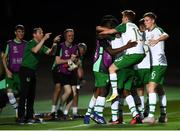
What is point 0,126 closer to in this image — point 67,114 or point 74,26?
point 67,114

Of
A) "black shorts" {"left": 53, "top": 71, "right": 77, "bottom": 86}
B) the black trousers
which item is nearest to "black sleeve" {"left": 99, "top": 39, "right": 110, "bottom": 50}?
the black trousers

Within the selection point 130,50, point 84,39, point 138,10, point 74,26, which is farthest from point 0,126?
point 138,10

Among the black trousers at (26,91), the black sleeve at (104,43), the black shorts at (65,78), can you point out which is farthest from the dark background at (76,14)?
the black sleeve at (104,43)

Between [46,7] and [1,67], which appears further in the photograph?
[46,7]

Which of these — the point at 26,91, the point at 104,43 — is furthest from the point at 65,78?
the point at 104,43

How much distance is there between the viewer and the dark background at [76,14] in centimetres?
4801

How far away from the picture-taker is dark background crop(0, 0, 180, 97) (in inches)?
1890

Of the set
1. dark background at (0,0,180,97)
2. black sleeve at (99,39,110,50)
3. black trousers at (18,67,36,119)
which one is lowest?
black trousers at (18,67,36,119)

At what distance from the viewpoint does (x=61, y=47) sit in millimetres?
17375

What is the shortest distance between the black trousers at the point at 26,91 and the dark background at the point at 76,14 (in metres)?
27.3

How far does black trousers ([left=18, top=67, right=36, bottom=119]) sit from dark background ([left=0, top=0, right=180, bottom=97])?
27.3 m

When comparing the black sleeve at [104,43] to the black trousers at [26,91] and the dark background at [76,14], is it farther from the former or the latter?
the dark background at [76,14]

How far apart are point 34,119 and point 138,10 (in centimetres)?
3921

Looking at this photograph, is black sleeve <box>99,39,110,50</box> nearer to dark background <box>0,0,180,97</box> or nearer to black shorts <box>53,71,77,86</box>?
black shorts <box>53,71,77,86</box>
